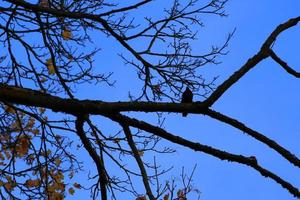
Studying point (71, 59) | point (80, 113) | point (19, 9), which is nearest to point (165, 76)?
point (71, 59)

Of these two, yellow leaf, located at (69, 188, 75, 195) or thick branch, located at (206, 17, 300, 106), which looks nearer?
thick branch, located at (206, 17, 300, 106)

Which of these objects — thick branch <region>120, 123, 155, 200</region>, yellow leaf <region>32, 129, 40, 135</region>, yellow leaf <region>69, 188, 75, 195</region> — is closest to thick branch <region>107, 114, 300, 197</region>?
thick branch <region>120, 123, 155, 200</region>

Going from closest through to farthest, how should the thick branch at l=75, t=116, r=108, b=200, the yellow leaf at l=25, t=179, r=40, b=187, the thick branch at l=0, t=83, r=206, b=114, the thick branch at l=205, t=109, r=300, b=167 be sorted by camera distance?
the thick branch at l=205, t=109, r=300, b=167, the thick branch at l=0, t=83, r=206, b=114, the thick branch at l=75, t=116, r=108, b=200, the yellow leaf at l=25, t=179, r=40, b=187

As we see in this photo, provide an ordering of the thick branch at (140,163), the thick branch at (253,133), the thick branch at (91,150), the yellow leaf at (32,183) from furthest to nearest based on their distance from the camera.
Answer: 1. the yellow leaf at (32,183)
2. the thick branch at (91,150)
3. the thick branch at (253,133)
4. the thick branch at (140,163)

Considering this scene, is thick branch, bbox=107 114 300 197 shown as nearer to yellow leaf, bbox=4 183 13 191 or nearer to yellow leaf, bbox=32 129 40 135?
yellow leaf, bbox=4 183 13 191

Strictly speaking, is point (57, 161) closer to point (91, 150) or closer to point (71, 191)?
point (71, 191)

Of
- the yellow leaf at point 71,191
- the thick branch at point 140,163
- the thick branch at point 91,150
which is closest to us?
the thick branch at point 140,163

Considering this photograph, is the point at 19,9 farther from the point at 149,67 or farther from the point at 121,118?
the point at 121,118

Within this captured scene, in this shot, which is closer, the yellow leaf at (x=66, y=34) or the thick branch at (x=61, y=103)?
the thick branch at (x=61, y=103)

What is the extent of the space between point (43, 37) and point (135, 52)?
172cm

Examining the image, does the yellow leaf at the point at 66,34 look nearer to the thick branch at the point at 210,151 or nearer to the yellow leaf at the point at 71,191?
the yellow leaf at the point at 71,191

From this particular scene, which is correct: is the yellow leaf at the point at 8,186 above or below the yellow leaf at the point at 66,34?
below

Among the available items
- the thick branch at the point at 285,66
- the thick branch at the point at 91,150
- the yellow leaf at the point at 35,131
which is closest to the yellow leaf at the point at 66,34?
the yellow leaf at the point at 35,131

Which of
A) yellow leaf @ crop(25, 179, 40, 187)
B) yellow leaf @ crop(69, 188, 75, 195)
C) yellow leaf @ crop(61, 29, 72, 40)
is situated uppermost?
yellow leaf @ crop(61, 29, 72, 40)
